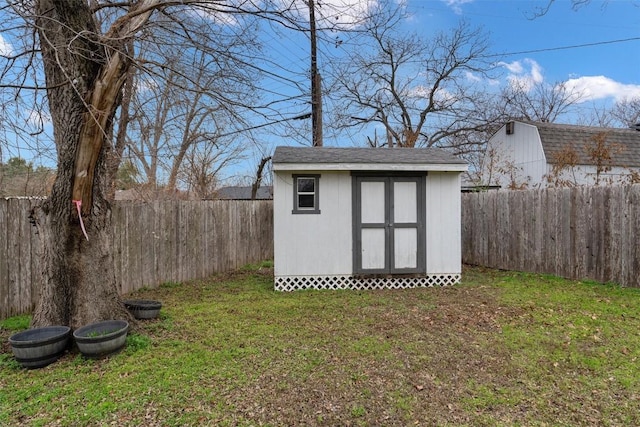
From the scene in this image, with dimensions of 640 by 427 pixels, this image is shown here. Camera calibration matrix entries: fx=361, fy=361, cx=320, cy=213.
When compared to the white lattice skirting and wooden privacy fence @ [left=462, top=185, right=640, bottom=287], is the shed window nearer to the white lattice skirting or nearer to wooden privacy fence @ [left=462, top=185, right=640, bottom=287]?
the white lattice skirting

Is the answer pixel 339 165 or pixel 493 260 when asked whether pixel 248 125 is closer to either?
pixel 339 165

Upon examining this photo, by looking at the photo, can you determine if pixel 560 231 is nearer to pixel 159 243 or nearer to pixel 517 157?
pixel 517 157

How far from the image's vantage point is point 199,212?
25.2 ft

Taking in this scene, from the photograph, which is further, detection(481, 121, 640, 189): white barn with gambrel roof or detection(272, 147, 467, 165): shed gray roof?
detection(481, 121, 640, 189): white barn with gambrel roof

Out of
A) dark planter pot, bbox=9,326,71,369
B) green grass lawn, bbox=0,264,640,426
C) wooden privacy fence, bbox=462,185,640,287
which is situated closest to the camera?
green grass lawn, bbox=0,264,640,426

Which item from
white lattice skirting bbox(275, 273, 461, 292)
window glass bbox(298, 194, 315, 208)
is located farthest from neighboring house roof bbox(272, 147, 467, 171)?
white lattice skirting bbox(275, 273, 461, 292)

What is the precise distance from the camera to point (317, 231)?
6605 millimetres

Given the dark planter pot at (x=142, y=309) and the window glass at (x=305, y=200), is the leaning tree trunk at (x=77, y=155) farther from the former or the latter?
the window glass at (x=305, y=200)

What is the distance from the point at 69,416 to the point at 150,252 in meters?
4.39

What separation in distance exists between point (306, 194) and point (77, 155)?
3714 millimetres

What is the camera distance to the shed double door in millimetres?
6645

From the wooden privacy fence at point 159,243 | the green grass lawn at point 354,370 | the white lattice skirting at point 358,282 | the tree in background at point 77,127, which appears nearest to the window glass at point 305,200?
the white lattice skirting at point 358,282

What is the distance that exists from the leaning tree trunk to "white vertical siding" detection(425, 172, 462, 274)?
17.0ft

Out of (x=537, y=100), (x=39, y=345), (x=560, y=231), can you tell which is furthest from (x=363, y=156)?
(x=537, y=100)
